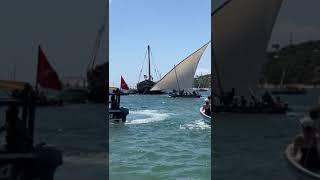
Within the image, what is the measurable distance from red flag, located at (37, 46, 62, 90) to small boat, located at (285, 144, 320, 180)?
3.05 m

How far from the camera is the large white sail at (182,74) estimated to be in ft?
118

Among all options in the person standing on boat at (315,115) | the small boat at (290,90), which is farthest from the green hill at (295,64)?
the person standing on boat at (315,115)

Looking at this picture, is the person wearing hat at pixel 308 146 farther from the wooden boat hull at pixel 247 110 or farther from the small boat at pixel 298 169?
the wooden boat hull at pixel 247 110

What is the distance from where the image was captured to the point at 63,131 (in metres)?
6.77

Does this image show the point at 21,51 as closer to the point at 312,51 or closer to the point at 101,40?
the point at 101,40

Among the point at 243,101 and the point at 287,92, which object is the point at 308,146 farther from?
the point at 243,101

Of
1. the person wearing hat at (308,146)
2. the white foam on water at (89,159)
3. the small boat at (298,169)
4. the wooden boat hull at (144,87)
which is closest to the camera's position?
the small boat at (298,169)

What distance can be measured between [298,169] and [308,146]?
0.38m

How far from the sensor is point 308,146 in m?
6.20

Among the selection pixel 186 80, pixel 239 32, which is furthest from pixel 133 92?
pixel 239 32

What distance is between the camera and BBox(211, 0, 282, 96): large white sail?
7.13m

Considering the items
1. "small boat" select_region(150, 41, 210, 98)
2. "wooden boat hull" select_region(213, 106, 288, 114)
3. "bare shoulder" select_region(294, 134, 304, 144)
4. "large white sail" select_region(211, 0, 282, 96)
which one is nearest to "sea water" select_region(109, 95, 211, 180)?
"wooden boat hull" select_region(213, 106, 288, 114)

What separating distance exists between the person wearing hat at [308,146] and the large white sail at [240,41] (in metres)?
1.12

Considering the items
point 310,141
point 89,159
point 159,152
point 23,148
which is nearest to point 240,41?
point 310,141
